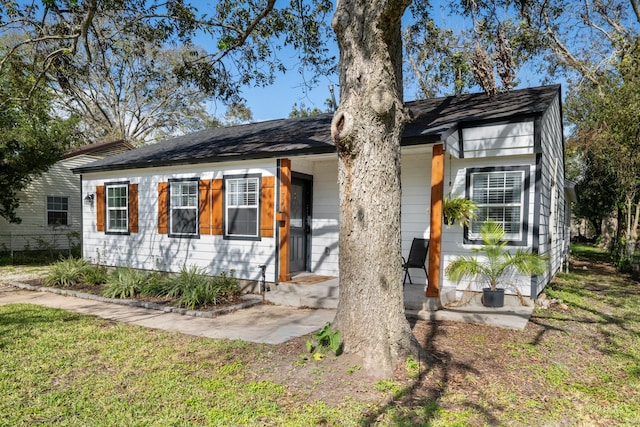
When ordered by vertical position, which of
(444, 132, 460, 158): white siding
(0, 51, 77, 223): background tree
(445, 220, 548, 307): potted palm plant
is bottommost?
(445, 220, 548, 307): potted palm plant

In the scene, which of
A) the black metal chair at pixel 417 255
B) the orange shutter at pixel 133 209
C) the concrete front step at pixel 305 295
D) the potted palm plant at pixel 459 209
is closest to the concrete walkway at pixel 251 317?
the concrete front step at pixel 305 295

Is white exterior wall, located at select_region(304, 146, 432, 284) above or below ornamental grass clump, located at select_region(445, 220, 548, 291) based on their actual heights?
above

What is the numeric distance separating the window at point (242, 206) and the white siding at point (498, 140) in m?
3.95

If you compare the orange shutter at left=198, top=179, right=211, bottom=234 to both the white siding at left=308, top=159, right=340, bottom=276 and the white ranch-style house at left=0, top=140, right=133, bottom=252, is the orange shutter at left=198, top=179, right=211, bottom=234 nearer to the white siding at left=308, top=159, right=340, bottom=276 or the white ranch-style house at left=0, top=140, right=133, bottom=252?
the white siding at left=308, top=159, right=340, bottom=276

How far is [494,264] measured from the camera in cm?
643

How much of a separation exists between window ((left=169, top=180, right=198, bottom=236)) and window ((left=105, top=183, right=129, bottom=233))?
1612mm

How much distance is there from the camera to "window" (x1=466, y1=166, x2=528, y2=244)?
666 cm

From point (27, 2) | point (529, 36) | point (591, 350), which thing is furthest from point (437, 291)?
point (529, 36)

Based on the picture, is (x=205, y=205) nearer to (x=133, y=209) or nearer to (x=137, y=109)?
(x=133, y=209)

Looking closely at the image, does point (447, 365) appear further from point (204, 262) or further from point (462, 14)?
point (462, 14)

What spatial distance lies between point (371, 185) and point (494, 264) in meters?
3.52

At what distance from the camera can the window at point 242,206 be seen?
8086mm

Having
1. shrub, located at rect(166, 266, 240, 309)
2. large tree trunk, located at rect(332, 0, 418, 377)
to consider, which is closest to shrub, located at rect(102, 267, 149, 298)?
shrub, located at rect(166, 266, 240, 309)

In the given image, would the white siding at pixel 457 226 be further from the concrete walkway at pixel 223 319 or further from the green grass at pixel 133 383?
the green grass at pixel 133 383
